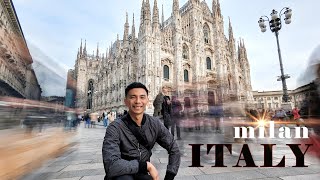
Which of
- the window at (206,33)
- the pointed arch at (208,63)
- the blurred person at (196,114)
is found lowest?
the blurred person at (196,114)

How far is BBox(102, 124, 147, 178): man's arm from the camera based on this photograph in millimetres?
1525

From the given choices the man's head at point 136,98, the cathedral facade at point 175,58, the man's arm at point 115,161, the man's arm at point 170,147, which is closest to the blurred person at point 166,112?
the man's arm at point 170,147

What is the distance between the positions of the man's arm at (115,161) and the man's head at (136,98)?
0.75 feet

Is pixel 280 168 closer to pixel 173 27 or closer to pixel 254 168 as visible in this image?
pixel 254 168

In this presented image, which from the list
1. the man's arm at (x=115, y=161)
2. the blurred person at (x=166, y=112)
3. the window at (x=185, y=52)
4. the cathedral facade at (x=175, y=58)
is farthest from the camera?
the window at (x=185, y=52)

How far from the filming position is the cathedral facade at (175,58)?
2686 centimetres

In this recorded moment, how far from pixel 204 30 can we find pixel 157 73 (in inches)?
571

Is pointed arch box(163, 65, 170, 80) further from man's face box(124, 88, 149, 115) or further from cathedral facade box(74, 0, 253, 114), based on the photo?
man's face box(124, 88, 149, 115)

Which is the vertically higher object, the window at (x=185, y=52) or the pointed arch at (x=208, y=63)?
the window at (x=185, y=52)

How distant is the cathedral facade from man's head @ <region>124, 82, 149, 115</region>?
20.2 meters

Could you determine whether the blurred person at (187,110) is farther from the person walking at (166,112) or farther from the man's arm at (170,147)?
the man's arm at (170,147)

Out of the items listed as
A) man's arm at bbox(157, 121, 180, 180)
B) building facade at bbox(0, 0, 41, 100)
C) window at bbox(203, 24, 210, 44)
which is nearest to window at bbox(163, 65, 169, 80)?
window at bbox(203, 24, 210, 44)

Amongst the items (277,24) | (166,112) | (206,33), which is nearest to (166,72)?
(206,33)

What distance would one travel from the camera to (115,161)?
1.54 meters
